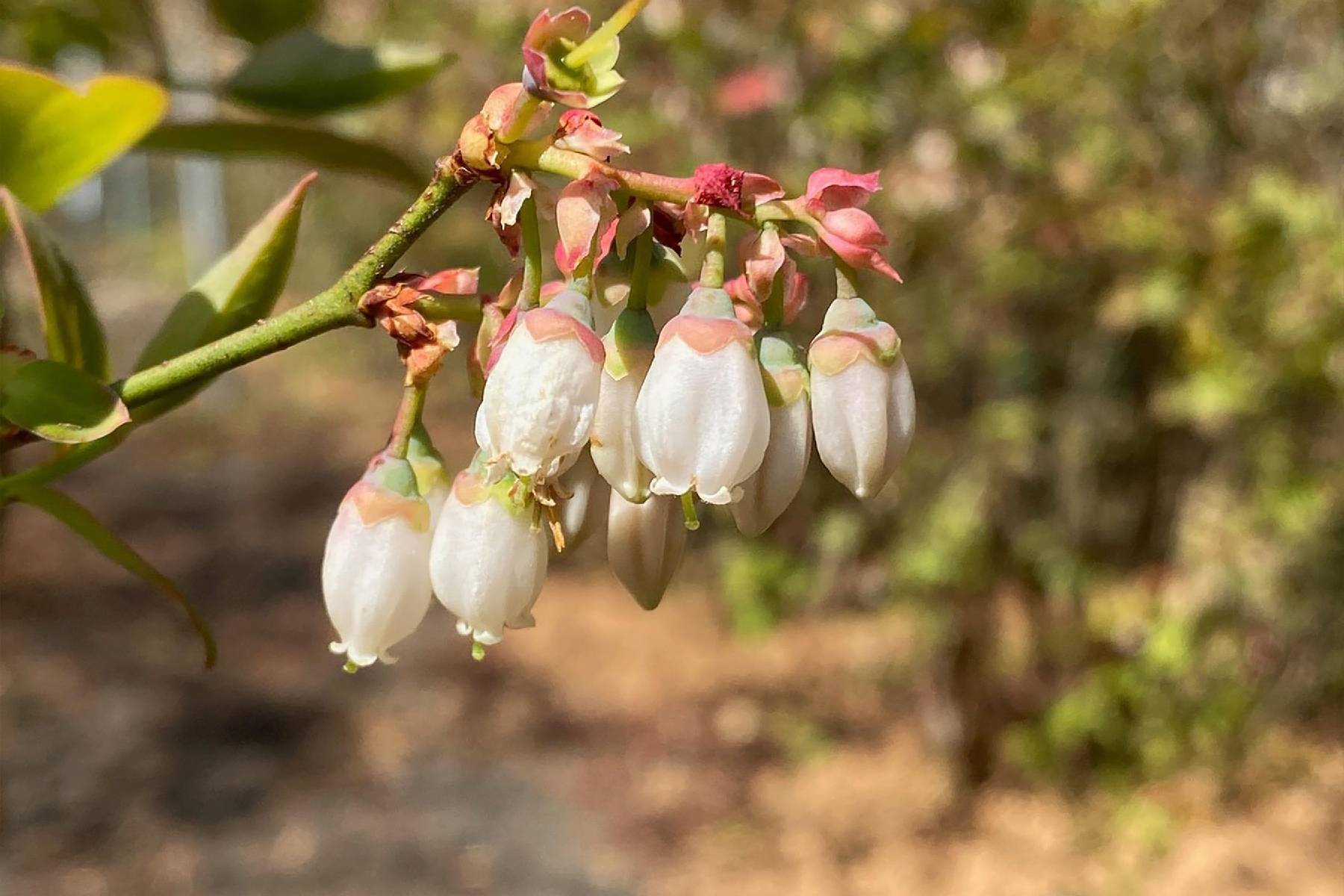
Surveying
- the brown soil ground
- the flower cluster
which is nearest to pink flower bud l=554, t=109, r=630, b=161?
the flower cluster

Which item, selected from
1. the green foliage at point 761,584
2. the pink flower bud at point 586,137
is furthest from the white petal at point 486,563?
the green foliage at point 761,584

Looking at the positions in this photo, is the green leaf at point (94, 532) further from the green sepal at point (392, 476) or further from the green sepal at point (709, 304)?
the green sepal at point (709, 304)

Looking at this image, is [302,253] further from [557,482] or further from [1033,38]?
[557,482]

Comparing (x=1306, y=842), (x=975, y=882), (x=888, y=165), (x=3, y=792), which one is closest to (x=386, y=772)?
(x=3, y=792)

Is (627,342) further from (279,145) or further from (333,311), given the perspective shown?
(279,145)

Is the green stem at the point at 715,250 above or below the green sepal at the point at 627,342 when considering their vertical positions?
above

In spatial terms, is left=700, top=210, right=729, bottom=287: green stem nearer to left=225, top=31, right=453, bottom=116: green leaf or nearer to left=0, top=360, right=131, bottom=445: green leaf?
left=0, top=360, right=131, bottom=445: green leaf

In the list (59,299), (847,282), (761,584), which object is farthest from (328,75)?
(761,584)
